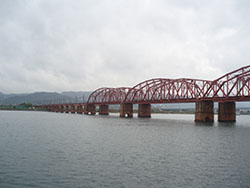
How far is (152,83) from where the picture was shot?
12631cm

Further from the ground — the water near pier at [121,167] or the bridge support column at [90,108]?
the bridge support column at [90,108]

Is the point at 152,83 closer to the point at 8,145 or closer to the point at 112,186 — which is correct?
the point at 8,145

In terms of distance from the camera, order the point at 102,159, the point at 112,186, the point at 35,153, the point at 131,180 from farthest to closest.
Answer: the point at 35,153, the point at 102,159, the point at 131,180, the point at 112,186

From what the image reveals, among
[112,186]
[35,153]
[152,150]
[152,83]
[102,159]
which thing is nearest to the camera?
[112,186]

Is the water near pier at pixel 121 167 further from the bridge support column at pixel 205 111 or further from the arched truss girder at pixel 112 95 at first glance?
the arched truss girder at pixel 112 95

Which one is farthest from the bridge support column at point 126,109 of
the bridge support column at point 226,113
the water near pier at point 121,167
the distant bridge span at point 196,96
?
the water near pier at point 121,167

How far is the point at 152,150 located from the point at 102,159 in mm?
7504

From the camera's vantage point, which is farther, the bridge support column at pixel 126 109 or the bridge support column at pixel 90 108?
the bridge support column at pixel 90 108

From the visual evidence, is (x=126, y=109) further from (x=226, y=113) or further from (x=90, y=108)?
(x=226, y=113)

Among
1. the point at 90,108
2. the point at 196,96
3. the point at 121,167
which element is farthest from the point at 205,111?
the point at 90,108

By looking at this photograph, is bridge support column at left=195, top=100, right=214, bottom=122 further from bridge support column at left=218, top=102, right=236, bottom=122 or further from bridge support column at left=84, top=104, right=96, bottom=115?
bridge support column at left=84, top=104, right=96, bottom=115

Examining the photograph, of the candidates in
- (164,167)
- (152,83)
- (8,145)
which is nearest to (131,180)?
(164,167)

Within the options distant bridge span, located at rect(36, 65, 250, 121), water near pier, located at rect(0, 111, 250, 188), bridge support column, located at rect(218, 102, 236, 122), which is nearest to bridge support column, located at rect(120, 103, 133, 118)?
distant bridge span, located at rect(36, 65, 250, 121)

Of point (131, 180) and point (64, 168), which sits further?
point (64, 168)
